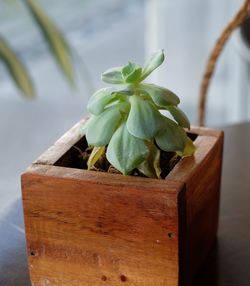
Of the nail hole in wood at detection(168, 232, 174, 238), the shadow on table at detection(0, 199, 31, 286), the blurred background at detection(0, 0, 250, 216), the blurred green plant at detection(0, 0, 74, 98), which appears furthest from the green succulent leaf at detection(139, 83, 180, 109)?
the blurred background at detection(0, 0, 250, 216)

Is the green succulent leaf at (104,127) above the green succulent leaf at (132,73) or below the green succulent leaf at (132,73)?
below

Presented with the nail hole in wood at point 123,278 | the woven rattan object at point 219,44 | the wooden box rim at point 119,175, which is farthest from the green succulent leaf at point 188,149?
the woven rattan object at point 219,44

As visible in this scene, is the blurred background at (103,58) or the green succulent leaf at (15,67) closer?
the green succulent leaf at (15,67)

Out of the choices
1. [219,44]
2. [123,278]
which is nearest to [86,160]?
[123,278]

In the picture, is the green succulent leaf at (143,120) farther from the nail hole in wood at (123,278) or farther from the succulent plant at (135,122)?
the nail hole in wood at (123,278)

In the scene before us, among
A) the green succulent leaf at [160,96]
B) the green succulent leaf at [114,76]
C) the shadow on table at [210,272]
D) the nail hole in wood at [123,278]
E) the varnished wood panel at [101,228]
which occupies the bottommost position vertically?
the shadow on table at [210,272]

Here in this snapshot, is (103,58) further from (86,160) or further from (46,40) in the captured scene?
(86,160)
